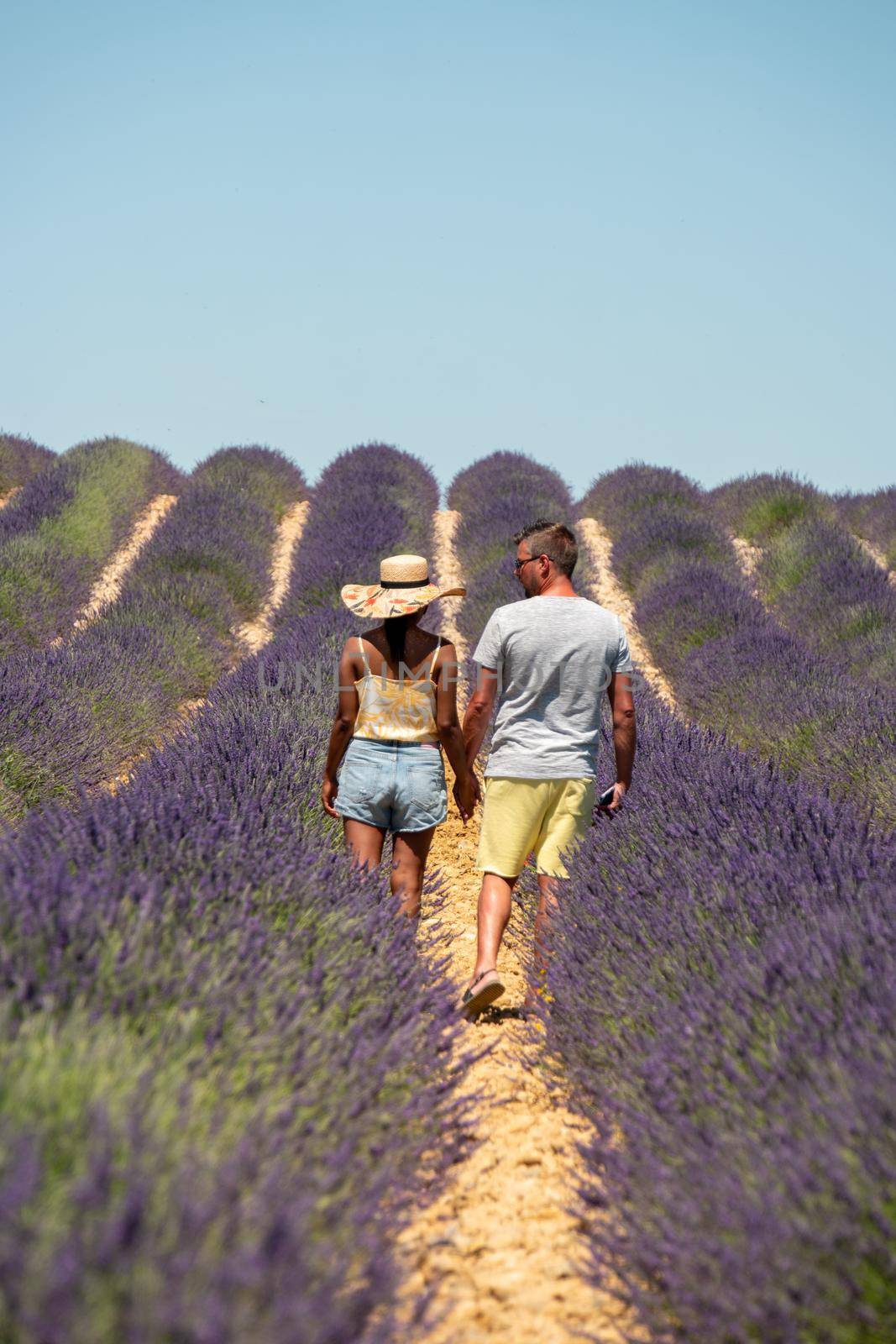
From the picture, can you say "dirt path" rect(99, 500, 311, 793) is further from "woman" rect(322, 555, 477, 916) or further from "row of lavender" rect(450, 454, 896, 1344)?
"row of lavender" rect(450, 454, 896, 1344)

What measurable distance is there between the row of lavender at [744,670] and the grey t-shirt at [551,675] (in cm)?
110

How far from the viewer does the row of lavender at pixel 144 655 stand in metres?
4.90

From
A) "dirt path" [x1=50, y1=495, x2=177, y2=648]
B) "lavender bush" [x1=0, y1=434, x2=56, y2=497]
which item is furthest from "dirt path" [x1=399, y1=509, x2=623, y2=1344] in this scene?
"lavender bush" [x1=0, y1=434, x2=56, y2=497]

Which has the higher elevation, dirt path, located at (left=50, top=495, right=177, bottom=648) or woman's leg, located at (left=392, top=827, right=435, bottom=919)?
dirt path, located at (left=50, top=495, right=177, bottom=648)

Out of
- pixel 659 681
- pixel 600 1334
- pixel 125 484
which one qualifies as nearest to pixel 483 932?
pixel 600 1334

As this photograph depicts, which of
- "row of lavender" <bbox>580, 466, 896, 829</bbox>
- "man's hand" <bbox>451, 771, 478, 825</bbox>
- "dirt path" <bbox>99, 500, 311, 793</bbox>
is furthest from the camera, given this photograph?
"dirt path" <bbox>99, 500, 311, 793</bbox>

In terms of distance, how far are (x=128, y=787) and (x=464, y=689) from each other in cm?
425

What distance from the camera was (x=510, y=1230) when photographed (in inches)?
82.4

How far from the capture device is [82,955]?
1895 millimetres

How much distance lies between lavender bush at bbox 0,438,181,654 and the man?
500cm

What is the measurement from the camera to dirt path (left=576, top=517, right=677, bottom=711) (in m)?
8.02

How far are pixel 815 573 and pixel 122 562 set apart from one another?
22.6 feet

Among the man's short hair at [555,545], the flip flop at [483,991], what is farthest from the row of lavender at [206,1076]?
the man's short hair at [555,545]

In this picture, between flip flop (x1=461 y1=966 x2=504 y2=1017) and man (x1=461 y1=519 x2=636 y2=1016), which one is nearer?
flip flop (x1=461 y1=966 x2=504 y2=1017)
